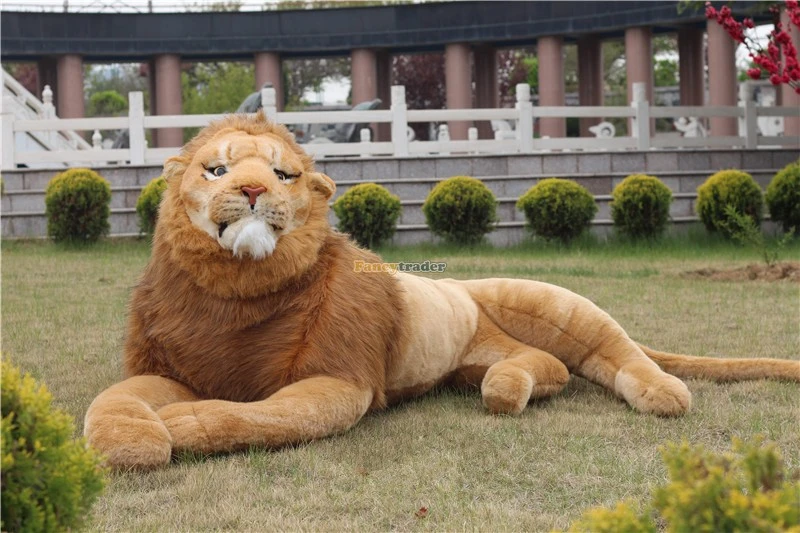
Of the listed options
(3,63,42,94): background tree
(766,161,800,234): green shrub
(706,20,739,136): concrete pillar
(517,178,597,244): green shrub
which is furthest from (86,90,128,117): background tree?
(766,161,800,234): green shrub

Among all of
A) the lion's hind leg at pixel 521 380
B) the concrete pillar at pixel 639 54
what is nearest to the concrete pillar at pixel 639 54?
the concrete pillar at pixel 639 54

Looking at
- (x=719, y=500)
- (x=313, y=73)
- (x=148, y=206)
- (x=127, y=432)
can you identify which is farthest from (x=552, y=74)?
(x=719, y=500)

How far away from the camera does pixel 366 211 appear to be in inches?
467

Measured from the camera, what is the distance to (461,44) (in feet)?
83.1

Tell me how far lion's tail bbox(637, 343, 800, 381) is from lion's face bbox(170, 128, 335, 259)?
1902 mm

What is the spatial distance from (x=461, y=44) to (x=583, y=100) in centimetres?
355

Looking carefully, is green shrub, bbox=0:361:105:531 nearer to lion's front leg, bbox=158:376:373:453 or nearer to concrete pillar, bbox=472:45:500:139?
lion's front leg, bbox=158:376:373:453

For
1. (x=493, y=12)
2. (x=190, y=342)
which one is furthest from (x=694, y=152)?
(x=190, y=342)

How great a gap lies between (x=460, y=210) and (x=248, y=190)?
8.55 metres

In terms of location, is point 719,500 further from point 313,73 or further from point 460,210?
point 313,73

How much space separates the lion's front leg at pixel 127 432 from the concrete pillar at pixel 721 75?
66.6 feet

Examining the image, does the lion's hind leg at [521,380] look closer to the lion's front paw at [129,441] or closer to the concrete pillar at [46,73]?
the lion's front paw at [129,441]

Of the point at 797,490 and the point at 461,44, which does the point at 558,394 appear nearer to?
the point at 797,490

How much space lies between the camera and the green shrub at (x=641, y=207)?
12.5 metres
